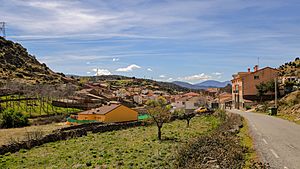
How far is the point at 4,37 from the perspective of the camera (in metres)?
177

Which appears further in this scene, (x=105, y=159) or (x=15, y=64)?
(x=15, y=64)

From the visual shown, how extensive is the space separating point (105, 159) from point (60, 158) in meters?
4.35

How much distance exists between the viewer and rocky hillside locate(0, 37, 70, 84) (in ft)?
409

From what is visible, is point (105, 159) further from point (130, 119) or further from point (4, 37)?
point (4, 37)

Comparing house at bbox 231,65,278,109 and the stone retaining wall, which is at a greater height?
house at bbox 231,65,278,109

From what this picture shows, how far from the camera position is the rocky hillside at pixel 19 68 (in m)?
125

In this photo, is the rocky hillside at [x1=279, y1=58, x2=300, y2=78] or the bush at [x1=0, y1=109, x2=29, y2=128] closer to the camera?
the bush at [x1=0, y1=109, x2=29, y2=128]

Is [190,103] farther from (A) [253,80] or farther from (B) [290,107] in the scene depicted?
(B) [290,107]

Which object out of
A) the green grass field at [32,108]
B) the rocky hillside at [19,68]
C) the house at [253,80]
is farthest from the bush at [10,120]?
the rocky hillside at [19,68]

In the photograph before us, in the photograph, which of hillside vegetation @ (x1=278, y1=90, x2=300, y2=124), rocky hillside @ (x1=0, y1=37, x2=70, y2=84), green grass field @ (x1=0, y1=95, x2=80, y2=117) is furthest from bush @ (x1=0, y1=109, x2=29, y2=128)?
rocky hillside @ (x1=0, y1=37, x2=70, y2=84)

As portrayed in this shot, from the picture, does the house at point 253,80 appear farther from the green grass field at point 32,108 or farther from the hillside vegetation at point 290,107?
the green grass field at point 32,108

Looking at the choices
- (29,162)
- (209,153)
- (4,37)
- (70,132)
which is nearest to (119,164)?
(209,153)

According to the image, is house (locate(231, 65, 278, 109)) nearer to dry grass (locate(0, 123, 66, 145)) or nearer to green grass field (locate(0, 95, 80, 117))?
green grass field (locate(0, 95, 80, 117))

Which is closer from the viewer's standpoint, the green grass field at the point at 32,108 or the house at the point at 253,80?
the green grass field at the point at 32,108
